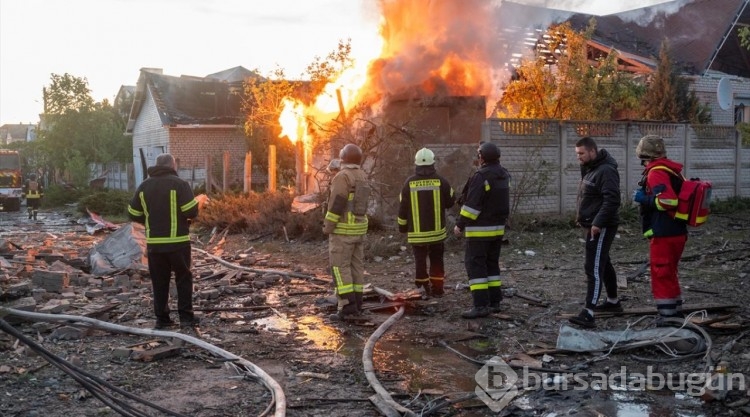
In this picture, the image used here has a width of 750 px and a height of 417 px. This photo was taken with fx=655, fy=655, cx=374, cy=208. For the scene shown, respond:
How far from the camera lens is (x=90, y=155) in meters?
38.9

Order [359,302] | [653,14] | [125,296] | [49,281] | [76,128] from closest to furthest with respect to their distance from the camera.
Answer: [359,302] → [125,296] → [49,281] → [653,14] → [76,128]


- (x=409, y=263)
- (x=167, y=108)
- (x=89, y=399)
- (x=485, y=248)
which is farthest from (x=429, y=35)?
(x=167, y=108)

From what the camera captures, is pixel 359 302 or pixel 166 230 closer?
pixel 166 230

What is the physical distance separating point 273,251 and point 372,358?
24.9ft

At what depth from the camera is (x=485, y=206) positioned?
7387 mm

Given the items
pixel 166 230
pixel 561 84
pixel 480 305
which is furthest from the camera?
pixel 561 84

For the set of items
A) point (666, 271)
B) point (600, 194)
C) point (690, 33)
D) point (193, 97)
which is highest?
point (690, 33)

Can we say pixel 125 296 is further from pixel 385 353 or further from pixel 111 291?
pixel 385 353

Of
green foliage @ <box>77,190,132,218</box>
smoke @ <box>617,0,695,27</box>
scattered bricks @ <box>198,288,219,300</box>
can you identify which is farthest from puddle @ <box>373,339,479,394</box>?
smoke @ <box>617,0,695,27</box>

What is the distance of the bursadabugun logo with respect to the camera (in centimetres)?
472

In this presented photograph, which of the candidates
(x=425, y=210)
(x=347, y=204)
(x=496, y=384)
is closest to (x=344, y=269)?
(x=347, y=204)

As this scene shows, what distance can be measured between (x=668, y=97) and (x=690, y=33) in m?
7.96

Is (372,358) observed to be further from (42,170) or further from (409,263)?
(42,170)

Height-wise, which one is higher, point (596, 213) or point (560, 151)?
point (560, 151)
